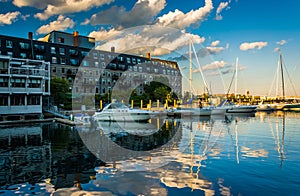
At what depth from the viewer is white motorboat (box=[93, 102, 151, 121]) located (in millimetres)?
35812

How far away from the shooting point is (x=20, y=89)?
36.6 meters

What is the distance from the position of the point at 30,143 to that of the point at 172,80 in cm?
6748

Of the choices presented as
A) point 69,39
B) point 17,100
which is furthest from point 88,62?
point 17,100

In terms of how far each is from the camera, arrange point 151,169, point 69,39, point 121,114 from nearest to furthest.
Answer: point 151,169 → point 121,114 → point 69,39

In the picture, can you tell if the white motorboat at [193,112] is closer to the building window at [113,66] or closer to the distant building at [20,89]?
the distant building at [20,89]

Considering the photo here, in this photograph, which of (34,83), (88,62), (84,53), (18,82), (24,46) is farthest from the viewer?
(88,62)

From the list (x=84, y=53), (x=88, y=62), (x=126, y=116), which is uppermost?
(x=84, y=53)

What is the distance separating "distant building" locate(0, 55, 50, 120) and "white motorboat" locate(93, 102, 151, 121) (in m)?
10.0

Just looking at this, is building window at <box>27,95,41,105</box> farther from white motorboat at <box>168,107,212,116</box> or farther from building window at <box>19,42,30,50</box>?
white motorboat at <box>168,107,212,116</box>

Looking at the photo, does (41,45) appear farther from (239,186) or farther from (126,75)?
(239,186)

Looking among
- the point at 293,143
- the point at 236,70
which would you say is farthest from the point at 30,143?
the point at 236,70

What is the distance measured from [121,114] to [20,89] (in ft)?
48.5

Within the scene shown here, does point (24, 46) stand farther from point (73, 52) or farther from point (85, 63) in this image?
point (85, 63)

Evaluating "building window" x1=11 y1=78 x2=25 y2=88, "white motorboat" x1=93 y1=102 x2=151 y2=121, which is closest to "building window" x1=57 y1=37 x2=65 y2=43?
"building window" x1=11 y1=78 x2=25 y2=88
